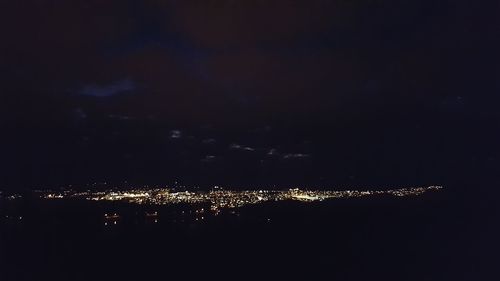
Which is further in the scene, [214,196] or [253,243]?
[214,196]

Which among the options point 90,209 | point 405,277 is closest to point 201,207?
point 90,209

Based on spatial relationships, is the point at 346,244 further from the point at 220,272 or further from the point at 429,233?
the point at 220,272

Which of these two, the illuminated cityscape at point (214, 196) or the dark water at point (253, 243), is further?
the illuminated cityscape at point (214, 196)

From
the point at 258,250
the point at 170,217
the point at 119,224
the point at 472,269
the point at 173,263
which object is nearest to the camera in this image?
the point at 472,269
